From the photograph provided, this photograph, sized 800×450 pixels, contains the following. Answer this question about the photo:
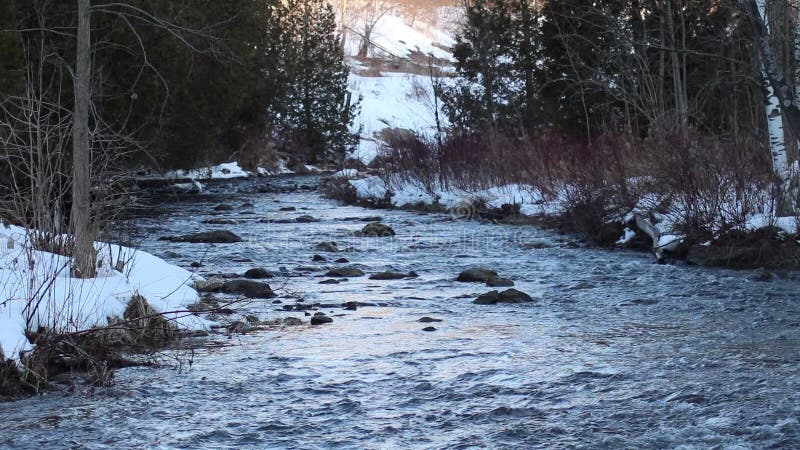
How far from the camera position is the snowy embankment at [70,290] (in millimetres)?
6074

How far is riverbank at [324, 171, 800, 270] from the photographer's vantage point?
10.3 metres

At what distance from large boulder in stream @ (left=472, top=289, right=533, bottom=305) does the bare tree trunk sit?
11.2 feet

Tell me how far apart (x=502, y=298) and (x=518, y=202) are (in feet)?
30.2

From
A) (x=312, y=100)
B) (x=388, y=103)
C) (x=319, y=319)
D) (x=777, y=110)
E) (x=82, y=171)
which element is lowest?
(x=319, y=319)

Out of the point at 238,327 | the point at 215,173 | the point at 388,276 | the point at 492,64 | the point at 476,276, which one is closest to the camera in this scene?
the point at 238,327

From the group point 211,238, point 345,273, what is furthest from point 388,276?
point 211,238

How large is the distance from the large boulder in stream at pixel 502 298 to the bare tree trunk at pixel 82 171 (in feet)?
11.2

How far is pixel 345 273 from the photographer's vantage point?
10633 mm

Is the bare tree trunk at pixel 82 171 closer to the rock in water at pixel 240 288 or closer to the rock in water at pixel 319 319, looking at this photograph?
the rock in water at pixel 240 288

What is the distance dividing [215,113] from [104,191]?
21976 millimetres

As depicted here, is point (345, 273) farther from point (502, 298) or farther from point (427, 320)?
point (427, 320)

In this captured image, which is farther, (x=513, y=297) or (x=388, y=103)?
(x=388, y=103)

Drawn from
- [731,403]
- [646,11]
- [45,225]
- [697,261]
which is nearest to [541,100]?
[646,11]

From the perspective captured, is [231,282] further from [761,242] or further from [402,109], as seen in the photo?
[402,109]
